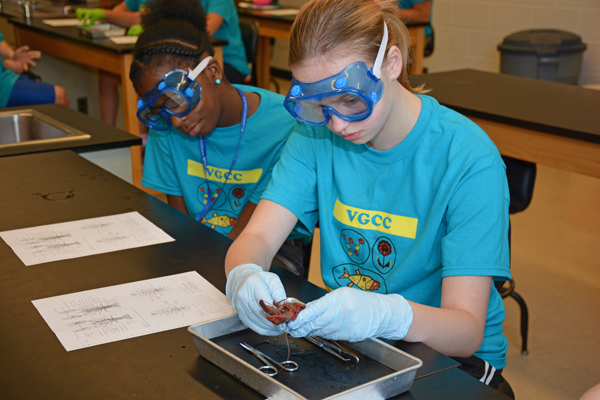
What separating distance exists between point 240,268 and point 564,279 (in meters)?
2.07

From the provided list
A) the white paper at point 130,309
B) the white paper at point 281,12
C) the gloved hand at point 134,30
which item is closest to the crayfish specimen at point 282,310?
the white paper at point 130,309

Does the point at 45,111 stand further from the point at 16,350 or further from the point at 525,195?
the point at 525,195

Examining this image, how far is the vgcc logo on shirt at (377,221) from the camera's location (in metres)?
1.21

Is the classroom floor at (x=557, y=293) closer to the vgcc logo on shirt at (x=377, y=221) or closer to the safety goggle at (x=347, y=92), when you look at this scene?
the vgcc logo on shirt at (x=377, y=221)

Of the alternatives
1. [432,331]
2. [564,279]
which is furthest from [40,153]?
[564,279]

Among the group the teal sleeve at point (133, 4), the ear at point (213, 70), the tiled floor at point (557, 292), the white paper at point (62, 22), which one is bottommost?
the tiled floor at point (557, 292)

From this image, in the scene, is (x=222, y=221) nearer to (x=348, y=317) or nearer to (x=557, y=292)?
→ (x=348, y=317)

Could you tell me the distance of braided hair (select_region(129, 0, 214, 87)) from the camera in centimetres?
164

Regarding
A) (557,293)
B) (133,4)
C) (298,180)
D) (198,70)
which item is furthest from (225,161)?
(133,4)

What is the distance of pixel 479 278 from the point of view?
1055 millimetres

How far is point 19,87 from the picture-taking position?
333 centimetres

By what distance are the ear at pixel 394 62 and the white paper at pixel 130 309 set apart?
20.1 inches

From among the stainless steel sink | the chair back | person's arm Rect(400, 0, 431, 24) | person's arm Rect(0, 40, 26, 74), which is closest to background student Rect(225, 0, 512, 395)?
the chair back

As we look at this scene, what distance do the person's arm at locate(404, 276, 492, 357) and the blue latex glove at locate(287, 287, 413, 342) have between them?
0.06 meters
